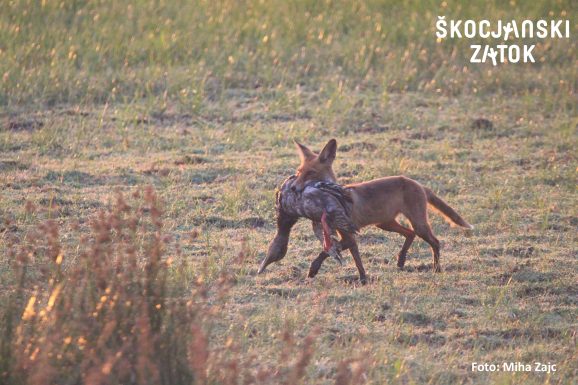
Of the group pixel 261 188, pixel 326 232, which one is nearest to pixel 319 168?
pixel 326 232

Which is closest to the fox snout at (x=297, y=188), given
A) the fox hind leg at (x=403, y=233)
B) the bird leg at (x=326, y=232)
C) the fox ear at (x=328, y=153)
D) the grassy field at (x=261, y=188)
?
the bird leg at (x=326, y=232)

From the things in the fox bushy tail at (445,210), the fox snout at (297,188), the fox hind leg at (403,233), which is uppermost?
the fox snout at (297,188)

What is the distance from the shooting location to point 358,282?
726 cm

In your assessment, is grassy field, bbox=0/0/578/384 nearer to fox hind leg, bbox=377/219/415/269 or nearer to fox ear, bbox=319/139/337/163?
fox hind leg, bbox=377/219/415/269

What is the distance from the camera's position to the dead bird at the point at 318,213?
6.89 meters

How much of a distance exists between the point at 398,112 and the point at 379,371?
716 cm

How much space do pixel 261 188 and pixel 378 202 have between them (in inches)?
93.5

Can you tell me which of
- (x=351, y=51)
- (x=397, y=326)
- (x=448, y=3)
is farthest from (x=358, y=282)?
(x=448, y=3)

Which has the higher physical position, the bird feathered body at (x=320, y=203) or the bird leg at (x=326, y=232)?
the bird feathered body at (x=320, y=203)

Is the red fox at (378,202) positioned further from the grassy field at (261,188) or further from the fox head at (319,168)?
the grassy field at (261,188)

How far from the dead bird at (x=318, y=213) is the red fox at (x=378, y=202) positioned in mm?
60

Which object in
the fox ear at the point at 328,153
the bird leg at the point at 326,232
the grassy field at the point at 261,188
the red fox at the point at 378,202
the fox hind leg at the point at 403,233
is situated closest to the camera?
the grassy field at the point at 261,188

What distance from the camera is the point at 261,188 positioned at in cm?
965

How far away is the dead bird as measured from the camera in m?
6.89
